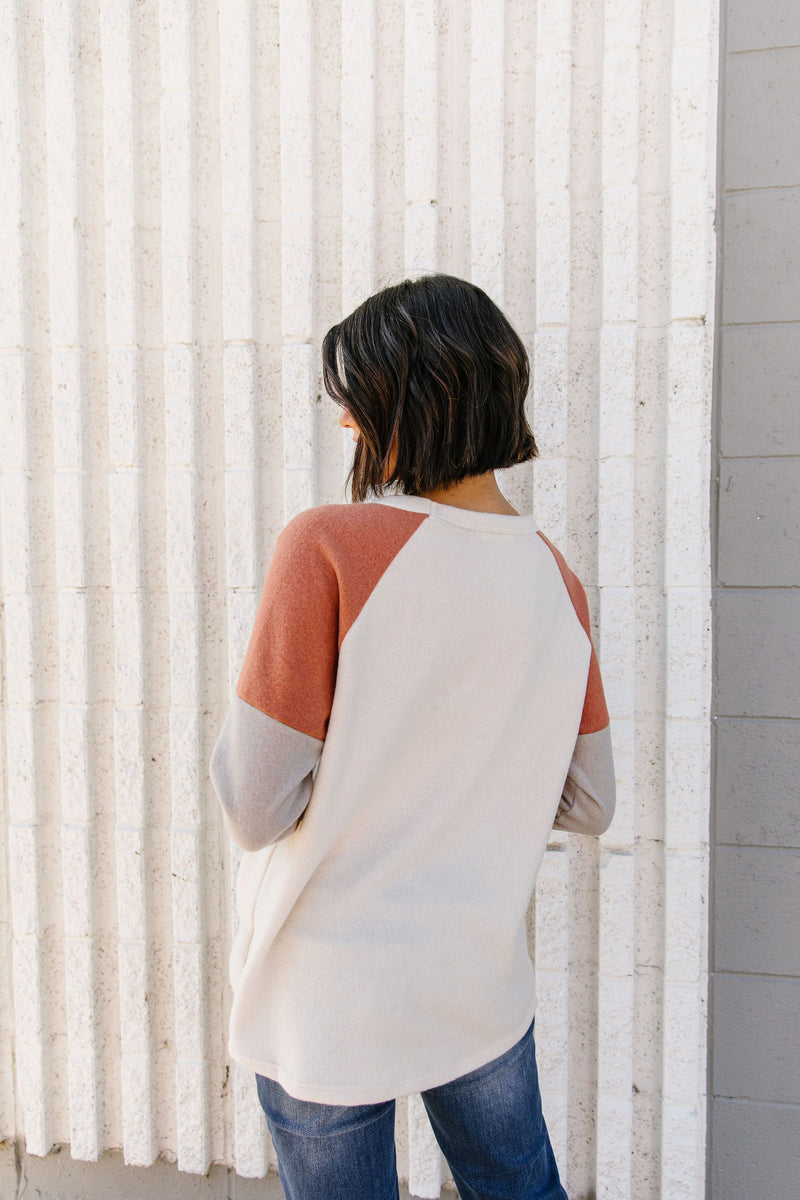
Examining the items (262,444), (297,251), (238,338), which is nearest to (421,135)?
(297,251)

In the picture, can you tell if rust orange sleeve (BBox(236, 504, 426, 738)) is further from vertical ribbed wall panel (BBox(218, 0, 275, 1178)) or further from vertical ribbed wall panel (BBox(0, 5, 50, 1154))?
vertical ribbed wall panel (BBox(0, 5, 50, 1154))

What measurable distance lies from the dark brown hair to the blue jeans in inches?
35.1

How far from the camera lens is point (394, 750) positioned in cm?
110

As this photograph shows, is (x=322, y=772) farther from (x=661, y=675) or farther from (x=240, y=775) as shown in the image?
(x=661, y=675)

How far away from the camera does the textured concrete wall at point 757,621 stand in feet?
6.14

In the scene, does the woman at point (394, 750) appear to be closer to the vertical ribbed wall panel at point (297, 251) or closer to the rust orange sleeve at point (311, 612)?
the rust orange sleeve at point (311, 612)

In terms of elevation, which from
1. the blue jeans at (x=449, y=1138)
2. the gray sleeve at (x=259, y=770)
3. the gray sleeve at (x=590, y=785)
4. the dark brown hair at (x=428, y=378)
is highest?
the dark brown hair at (x=428, y=378)

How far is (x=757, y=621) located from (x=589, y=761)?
0.83m

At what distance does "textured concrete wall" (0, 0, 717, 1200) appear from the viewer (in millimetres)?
1865

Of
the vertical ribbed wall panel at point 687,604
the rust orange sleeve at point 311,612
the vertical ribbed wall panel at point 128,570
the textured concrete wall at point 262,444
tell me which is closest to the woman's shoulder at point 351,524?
the rust orange sleeve at point 311,612

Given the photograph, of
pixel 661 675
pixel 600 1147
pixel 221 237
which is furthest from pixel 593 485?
pixel 600 1147

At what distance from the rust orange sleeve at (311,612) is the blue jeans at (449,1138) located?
1.84ft

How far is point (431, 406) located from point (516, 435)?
157mm

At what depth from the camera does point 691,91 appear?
1.80 meters
